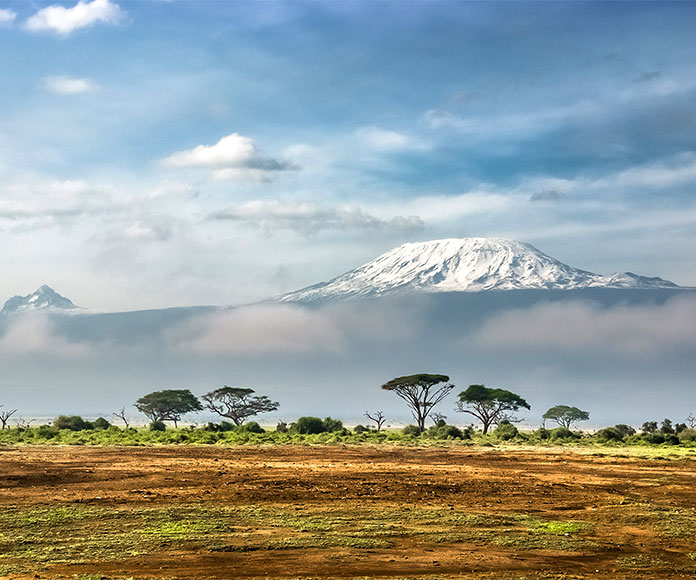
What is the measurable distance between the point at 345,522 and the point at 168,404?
11289 cm

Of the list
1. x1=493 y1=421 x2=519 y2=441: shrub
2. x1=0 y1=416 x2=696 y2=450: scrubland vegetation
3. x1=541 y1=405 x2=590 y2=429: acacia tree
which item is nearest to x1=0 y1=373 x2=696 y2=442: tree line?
x1=493 y1=421 x2=519 y2=441: shrub

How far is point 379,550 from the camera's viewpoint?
16703 mm

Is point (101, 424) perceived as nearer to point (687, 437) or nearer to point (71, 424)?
point (71, 424)

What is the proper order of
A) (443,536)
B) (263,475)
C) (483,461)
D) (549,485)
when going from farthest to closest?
(483,461)
(263,475)
(549,485)
(443,536)

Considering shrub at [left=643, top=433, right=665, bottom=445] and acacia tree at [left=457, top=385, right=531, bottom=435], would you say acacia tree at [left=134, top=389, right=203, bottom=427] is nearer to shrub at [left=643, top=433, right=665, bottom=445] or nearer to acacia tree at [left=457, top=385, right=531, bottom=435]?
acacia tree at [left=457, top=385, right=531, bottom=435]

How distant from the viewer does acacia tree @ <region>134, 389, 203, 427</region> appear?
127625 mm

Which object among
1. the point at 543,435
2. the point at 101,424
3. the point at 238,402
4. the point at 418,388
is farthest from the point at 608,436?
the point at 238,402

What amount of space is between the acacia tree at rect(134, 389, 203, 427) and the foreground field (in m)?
94.5

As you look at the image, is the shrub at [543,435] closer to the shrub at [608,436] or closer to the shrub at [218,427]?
the shrub at [608,436]

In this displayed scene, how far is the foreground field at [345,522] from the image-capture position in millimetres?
15469

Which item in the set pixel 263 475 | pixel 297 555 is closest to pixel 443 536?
pixel 297 555

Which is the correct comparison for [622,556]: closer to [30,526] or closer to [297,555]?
[297,555]

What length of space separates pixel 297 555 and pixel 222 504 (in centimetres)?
670

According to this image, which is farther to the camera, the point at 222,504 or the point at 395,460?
the point at 395,460
